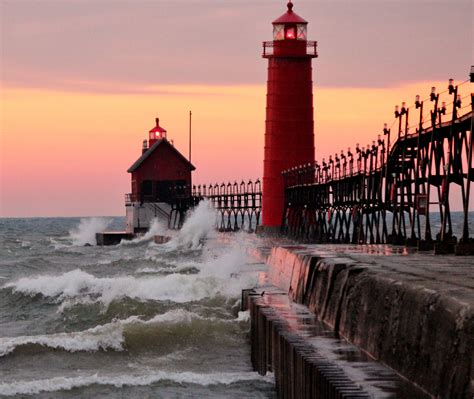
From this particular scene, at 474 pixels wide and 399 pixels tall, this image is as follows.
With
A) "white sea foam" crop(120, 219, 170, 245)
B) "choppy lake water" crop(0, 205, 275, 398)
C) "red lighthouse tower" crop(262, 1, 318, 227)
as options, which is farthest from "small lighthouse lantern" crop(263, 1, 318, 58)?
"white sea foam" crop(120, 219, 170, 245)

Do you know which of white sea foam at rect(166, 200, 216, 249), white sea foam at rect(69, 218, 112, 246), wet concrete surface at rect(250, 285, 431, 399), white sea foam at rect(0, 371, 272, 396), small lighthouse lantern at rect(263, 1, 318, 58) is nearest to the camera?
wet concrete surface at rect(250, 285, 431, 399)

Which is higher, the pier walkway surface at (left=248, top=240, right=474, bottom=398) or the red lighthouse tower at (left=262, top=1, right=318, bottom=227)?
the red lighthouse tower at (left=262, top=1, right=318, bottom=227)

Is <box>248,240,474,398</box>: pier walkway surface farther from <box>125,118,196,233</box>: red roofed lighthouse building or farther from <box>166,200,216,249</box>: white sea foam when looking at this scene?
<box>125,118,196,233</box>: red roofed lighthouse building

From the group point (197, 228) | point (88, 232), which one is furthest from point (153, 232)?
point (88, 232)

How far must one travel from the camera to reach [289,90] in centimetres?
5312

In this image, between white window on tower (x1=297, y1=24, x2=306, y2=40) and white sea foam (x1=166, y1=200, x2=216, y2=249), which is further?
white sea foam (x1=166, y1=200, x2=216, y2=249)

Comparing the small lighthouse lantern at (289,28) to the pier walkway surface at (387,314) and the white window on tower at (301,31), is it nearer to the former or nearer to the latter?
the white window on tower at (301,31)

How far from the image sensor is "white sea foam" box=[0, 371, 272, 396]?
19.0 m

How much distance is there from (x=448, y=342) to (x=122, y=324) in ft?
50.1

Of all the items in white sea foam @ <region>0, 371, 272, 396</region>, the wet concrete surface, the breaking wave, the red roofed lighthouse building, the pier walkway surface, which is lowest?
white sea foam @ <region>0, 371, 272, 396</region>

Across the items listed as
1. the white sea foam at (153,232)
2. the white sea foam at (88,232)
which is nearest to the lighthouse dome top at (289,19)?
the white sea foam at (153,232)

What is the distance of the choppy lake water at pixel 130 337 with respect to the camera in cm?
1914

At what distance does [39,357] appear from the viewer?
23062mm

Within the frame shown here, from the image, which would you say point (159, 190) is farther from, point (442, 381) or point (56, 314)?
point (442, 381)
